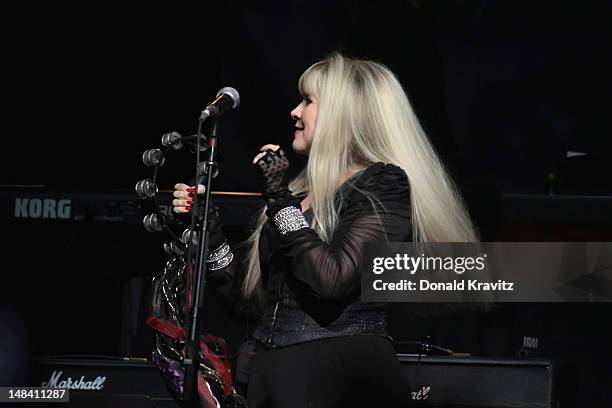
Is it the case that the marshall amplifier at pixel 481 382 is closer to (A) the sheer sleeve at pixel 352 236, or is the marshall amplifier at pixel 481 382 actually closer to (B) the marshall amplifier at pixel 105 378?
(B) the marshall amplifier at pixel 105 378

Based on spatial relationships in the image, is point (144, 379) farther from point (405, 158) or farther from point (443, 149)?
point (443, 149)

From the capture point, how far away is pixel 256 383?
103 inches

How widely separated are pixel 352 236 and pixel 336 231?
81 millimetres

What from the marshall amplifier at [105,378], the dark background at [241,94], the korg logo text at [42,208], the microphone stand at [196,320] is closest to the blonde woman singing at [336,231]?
the microphone stand at [196,320]

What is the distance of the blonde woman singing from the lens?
2551 millimetres

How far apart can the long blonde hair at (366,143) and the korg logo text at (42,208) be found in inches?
82.7

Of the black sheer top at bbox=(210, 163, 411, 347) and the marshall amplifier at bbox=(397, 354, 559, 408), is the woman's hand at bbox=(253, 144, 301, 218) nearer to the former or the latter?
the black sheer top at bbox=(210, 163, 411, 347)

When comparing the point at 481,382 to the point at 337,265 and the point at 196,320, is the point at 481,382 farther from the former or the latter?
the point at 196,320

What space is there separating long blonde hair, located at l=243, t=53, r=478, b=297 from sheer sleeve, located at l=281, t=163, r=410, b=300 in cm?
7

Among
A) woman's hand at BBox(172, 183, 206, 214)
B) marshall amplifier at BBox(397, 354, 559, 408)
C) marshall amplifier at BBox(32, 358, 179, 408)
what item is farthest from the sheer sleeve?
marshall amplifier at BBox(32, 358, 179, 408)

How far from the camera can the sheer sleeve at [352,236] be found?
2.55 meters

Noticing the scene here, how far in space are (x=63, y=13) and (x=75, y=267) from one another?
4.57 feet

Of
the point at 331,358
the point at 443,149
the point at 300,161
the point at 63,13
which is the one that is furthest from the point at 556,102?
the point at 331,358

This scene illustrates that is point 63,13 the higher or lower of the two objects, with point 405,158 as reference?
higher
